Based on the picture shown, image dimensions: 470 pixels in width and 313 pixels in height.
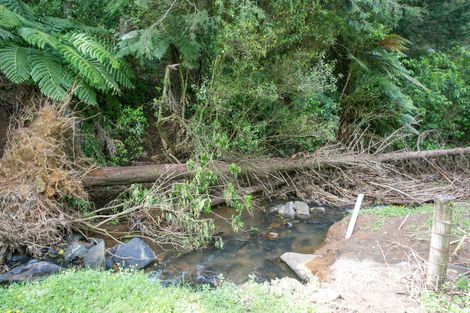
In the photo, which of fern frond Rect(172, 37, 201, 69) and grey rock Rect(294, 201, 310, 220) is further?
grey rock Rect(294, 201, 310, 220)

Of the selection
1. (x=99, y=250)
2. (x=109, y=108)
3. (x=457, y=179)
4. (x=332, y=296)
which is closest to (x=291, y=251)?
(x=332, y=296)

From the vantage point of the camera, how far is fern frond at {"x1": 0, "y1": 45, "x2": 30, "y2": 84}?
5957 mm

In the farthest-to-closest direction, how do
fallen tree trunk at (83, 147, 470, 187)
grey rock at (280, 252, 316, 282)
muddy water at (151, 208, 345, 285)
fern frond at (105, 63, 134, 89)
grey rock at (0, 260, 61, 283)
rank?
fern frond at (105, 63, 134, 89), fallen tree trunk at (83, 147, 470, 187), muddy water at (151, 208, 345, 285), grey rock at (280, 252, 316, 282), grey rock at (0, 260, 61, 283)

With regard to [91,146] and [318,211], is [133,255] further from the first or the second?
[318,211]

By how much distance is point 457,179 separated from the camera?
9.02m

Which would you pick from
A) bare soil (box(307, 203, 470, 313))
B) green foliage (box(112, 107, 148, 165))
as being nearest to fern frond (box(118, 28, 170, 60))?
green foliage (box(112, 107, 148, 165))

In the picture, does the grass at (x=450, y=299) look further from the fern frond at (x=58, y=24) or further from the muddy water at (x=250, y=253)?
the fern frond at (x=58, y=24)

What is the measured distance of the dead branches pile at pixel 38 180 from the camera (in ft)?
17.3

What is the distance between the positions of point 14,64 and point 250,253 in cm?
450

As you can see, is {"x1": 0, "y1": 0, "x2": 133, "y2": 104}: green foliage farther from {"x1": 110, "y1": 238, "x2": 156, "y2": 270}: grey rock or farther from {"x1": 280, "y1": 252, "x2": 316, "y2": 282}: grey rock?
{"x1": 280, "y1": 252, "x2": 316, "y2": 282}: grey rock

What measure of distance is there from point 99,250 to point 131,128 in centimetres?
314

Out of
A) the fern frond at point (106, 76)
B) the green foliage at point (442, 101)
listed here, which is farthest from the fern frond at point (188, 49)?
the green foliage at point (442, 101)

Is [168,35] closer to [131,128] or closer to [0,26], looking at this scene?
[131,128]

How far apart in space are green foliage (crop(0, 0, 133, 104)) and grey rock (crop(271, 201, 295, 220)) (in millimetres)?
3654
